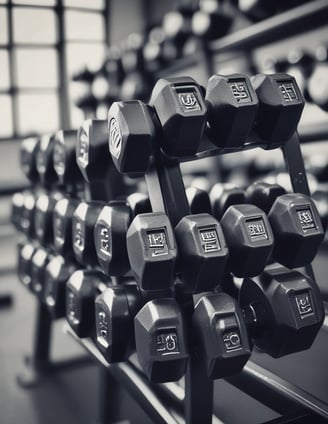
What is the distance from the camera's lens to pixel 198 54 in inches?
94.8

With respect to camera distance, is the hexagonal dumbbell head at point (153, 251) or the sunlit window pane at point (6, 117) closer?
the hexagonal dumbbell head at point (153, 251)

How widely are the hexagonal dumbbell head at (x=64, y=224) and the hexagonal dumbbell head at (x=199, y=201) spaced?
0.26m

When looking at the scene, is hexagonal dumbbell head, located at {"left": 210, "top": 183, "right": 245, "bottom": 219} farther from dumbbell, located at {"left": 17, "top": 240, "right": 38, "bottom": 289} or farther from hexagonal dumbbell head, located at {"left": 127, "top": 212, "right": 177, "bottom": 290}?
dumbbell, located at {"left": 17, "top": 240, "right": 38, "bottom": 289}

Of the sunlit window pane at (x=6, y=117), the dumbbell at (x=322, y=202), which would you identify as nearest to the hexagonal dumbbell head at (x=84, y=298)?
the dumbbell at (x=322, y=202)

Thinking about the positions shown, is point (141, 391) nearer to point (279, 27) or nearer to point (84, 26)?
point (279, 27)

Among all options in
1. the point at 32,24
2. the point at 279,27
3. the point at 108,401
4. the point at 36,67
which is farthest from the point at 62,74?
the point at 108,401

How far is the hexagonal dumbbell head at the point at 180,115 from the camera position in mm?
→ 713

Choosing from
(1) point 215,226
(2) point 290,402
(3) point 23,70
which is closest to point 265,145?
(1) point 215,226

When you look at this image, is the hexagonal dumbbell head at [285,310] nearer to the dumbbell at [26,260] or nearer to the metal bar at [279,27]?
the dumbbell at [26,260]

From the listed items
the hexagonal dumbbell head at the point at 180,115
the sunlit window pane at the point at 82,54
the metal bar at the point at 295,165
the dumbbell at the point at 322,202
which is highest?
the sunlit window pane at the point at 82,54

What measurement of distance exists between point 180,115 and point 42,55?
187 inches

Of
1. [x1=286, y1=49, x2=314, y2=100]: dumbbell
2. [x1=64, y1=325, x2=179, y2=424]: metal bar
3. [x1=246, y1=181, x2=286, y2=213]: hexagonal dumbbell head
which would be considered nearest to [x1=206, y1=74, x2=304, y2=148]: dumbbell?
[x1=246, y1=181, x2=286, y2=213]: hexagonal dumbbell head

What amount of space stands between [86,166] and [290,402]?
545 mm

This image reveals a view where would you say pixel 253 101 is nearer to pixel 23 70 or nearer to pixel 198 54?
pixel 198 54
